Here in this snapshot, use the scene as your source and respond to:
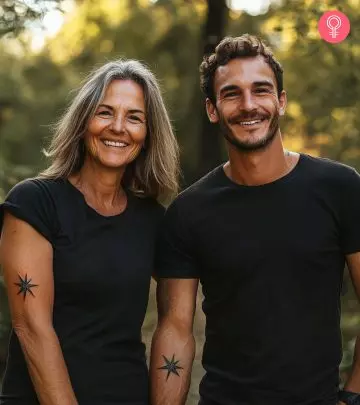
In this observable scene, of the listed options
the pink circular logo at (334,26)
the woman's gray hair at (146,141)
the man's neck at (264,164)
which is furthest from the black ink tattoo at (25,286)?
the pink circular logo at (334,26)

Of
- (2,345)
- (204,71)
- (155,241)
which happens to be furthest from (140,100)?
(2,345)

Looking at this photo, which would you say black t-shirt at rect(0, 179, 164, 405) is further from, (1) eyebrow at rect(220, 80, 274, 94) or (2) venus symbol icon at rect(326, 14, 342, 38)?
(2) venus symbol icon at rect(326, 14, 342, 38)

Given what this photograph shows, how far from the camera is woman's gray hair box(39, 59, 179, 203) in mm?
3635

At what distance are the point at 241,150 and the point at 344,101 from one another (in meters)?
4.61

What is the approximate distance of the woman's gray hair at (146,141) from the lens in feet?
11.9

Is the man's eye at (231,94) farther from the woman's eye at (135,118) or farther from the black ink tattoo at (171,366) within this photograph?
the black ink tattoo at (171,366)

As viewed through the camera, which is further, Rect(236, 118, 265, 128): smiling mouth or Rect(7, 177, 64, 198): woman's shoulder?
Rect(236, 118, 265, 128): smiling mouth

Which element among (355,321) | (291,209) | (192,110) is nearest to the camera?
(291,209)

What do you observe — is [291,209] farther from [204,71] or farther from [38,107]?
[38,107]

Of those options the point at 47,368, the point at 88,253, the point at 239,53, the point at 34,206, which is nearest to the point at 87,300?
the point at 88,253

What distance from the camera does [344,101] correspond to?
8039 millimetres

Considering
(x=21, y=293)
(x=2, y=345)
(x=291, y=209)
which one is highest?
(x=291, y=209)

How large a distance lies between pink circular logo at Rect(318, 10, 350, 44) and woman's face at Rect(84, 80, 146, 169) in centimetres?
360

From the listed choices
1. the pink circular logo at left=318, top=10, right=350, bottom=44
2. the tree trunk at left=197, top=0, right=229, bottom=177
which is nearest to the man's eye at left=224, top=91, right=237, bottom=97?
the pink circular logo at left=318, top=10, right=350, bottom=44
